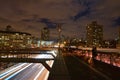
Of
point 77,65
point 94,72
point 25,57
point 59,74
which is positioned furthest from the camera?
point 25,57

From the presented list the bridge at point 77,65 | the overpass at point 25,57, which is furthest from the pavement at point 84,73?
the overpass at point 25,57

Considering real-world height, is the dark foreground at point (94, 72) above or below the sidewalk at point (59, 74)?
below

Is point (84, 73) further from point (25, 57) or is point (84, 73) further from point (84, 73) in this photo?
point (25, 57)

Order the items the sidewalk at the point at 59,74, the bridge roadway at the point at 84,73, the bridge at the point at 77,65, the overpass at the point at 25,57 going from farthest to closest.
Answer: the overpass at the point at 25,57 < the bridge at the point at 77,65 < the bridge roadway at the point at 84,73 < the sidewalk at the point at 59,74

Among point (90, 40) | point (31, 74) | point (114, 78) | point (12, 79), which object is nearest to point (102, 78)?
point (114, 78)

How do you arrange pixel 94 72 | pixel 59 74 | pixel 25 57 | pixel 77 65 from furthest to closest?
pixel 25 57 < pixel 77 65 < pixel 94 72 < pixel 59 74

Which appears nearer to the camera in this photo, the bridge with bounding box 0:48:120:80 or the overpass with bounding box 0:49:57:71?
the bridge with bounding box 0:48:120:80

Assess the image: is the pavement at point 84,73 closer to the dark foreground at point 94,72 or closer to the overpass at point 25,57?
the dark foreground at point 94,72

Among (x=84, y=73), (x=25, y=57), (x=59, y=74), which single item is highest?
(x=59, y=74)

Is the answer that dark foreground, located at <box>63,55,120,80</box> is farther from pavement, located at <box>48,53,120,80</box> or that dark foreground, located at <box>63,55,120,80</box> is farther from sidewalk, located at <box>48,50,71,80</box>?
sidewalk, located at <box>48,50,71,80</box>

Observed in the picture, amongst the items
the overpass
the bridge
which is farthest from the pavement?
the overpass

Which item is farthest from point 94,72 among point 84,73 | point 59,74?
point 59,74

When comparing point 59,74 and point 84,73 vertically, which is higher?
point 59,74

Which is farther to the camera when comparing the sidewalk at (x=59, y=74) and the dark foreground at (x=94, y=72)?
the dark foreground at (x=94, y=72)
